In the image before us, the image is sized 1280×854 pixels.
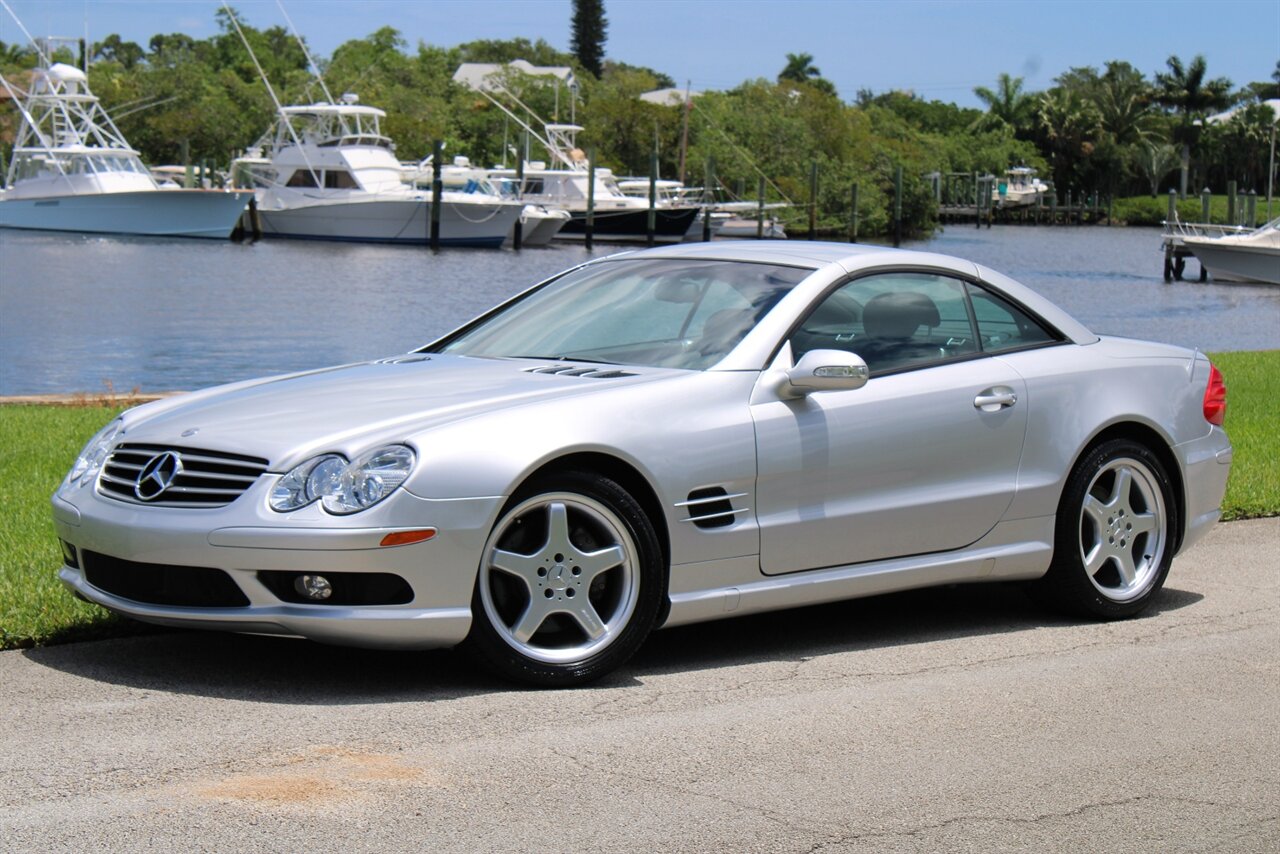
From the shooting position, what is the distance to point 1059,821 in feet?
14.9

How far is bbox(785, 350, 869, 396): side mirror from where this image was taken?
20.0 ft

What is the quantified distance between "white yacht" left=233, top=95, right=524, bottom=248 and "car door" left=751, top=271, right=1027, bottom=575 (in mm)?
60597

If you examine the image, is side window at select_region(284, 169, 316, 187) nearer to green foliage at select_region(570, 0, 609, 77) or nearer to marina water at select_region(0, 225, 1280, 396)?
marina water at select_region(0, 225, 1280, 396)

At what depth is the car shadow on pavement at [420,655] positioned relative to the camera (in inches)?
221

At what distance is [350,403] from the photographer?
19.0ft

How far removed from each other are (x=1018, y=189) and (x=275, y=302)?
4205 inches

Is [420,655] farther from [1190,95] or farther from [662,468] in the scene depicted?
[1190,95]

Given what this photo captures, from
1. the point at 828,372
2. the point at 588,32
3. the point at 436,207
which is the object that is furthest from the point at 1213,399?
the point at 588,32

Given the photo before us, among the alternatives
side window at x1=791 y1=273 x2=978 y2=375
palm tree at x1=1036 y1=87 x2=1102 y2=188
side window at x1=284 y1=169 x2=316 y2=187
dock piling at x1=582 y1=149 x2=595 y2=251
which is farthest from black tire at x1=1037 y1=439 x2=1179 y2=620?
palm tree at x1=1036 y1=87 x2=1102 y2=188

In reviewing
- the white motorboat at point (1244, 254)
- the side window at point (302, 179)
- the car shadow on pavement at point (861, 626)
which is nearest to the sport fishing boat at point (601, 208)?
the side window at point (302, 179)

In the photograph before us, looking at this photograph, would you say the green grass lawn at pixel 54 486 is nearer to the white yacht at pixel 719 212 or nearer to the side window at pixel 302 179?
the side window at pixel 302 179

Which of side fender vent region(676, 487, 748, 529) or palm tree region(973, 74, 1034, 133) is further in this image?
palm tree region(973, 74, 1034, 133)

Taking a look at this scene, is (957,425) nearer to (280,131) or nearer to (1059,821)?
(1059,821)

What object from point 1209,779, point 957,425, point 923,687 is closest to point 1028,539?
point 957,425
